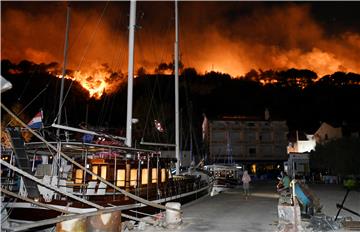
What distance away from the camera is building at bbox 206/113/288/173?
58.1m

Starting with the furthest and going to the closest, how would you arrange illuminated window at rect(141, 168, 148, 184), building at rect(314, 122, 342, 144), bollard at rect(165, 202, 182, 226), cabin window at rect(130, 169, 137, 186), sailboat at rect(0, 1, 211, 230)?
building at rect(314, 122, 342, 144)
illuminated window at rect(141, 168, 148, 184)
cabin window at rect(130, 169, 137, 186)
sailboat at rect(0, 1, 211, 230)
bollard at rect(165, 202, 182, 226)

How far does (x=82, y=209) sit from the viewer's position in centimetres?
1118

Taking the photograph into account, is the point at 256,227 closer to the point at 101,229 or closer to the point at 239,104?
the point at 101,229

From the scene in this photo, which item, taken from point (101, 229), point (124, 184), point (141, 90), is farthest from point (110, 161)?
point (141, 90)

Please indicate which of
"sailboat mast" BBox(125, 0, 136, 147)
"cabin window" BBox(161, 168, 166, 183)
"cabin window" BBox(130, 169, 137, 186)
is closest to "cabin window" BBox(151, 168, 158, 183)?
"cabin window" BBox(161, 168, 166, 183)

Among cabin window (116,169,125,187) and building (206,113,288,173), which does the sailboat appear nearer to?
cabin window (116,169,125,187)

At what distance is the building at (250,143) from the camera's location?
190 ft

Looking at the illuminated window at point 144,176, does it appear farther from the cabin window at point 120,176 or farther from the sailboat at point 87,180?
the cabin window at point 120,176

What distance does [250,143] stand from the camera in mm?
58531

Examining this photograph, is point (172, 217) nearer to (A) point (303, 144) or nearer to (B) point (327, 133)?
(B) point (327, 133)

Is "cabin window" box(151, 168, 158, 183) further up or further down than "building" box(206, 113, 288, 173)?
further down

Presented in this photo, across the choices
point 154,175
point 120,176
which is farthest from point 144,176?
point 120,176

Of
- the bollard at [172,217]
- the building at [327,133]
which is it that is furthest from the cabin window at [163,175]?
the building at [327,133]

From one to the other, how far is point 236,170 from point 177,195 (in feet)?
87.2
